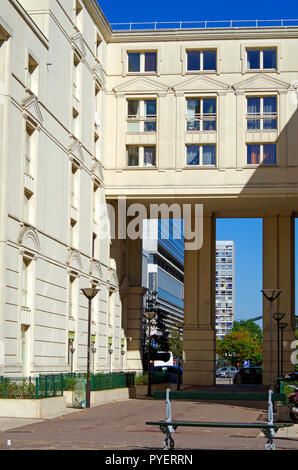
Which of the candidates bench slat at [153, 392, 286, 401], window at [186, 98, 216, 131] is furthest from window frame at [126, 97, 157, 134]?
bench slat at [153, 392, 286, 401]

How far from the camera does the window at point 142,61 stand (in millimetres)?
54531

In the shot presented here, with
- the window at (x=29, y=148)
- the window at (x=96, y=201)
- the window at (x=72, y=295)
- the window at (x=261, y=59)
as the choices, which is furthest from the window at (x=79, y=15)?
the window at (x=72, y=295)

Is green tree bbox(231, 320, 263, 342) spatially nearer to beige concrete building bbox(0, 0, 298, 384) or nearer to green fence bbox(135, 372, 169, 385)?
beige concrete building bbox(0, 0, 298, 384)

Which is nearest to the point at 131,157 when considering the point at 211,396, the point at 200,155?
the point at 200,155

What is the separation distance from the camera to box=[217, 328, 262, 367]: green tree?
463ft

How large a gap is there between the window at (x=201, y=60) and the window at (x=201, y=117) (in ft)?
7.54

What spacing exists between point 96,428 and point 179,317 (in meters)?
140

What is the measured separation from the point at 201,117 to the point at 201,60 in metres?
3.84

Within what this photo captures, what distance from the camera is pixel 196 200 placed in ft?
177

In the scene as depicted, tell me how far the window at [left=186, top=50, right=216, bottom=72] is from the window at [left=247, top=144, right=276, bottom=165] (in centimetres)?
583

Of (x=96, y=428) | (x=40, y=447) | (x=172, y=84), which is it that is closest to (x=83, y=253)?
(x=172, y=84)

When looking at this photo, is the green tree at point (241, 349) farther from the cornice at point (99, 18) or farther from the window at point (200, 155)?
the cornice at point (99, 18)

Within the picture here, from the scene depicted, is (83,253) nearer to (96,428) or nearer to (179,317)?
(96,428)
